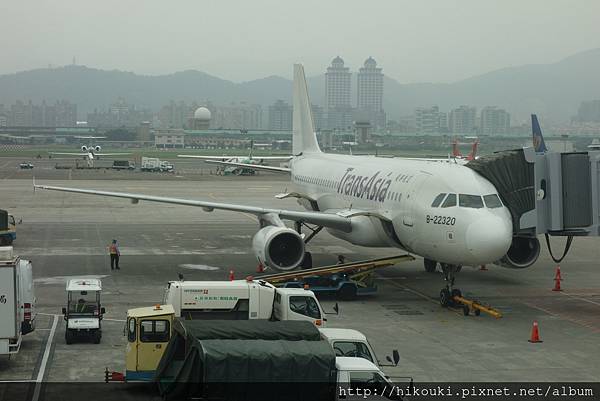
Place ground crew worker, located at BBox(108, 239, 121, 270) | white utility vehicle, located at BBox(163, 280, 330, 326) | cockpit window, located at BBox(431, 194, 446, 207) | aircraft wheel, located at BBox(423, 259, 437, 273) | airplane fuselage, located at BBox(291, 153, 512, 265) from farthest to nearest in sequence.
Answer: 1. aircraft wheel, located at BBox(423, 259, 437, 273)
2. ground crew worker, located at BBox(108, 239, 121, 270)
3. cockpit window, located at BBox(431, 194, 446, 207)
4. airplane fuselage, located at BBox(291, 153, 512, 265)
5. white utility vehicle, located at BBox(163, 280, 330, 326)

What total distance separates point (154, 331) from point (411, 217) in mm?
12254

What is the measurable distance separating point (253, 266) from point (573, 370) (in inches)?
725

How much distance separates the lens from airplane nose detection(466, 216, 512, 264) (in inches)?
1040

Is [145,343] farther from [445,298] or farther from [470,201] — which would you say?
[445,298]

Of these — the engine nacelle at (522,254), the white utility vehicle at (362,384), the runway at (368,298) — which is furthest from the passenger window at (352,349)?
Result: the engine nacelle at (522,254)

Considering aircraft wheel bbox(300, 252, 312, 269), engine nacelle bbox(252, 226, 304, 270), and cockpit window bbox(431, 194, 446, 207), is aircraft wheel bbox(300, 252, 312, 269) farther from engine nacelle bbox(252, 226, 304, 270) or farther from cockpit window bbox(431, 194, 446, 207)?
cockpit window bbox(431, 194, 446, 207)

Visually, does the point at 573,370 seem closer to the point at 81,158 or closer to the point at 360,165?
the point at 360,165

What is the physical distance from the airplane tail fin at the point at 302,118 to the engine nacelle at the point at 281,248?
16.6m

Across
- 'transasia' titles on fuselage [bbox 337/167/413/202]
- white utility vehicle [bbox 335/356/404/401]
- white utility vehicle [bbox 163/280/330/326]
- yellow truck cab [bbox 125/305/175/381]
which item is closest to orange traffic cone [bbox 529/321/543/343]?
white utility vehicle [bbox 163/280/330/326]

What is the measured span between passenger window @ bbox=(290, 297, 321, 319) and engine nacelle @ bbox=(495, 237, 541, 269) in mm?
9572

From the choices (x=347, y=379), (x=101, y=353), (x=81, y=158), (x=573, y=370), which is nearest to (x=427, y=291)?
(x=573, y=370)

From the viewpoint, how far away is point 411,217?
29844 mm

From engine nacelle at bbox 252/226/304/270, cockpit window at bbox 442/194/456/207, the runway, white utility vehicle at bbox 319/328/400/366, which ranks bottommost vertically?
the runway

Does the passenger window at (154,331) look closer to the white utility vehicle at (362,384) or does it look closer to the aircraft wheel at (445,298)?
the white utility vehicle at (362,384)
